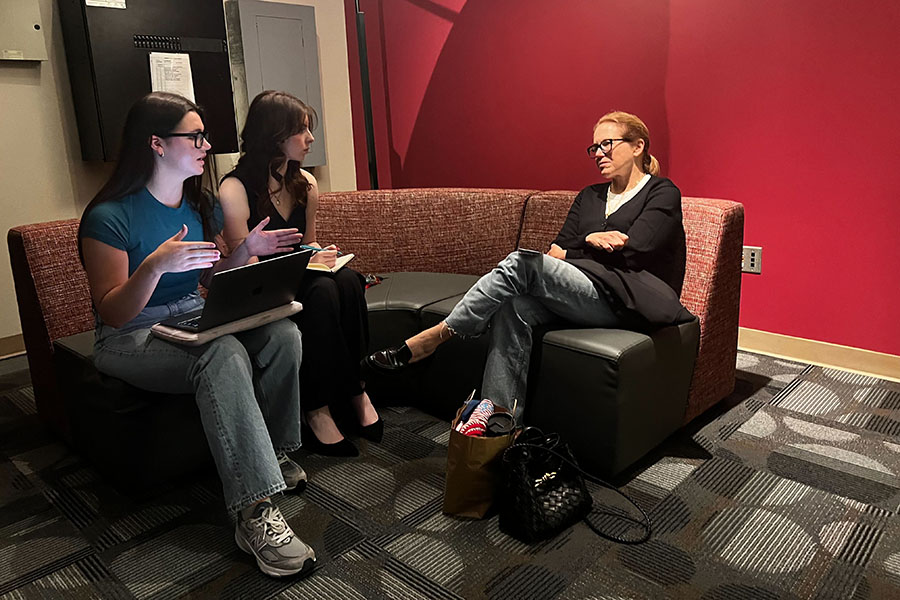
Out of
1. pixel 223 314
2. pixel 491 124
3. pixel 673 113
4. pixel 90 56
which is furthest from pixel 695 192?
pixel 90 56

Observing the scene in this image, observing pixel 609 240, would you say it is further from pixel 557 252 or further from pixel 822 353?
pixel 822 353

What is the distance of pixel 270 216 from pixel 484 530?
3.71 feet

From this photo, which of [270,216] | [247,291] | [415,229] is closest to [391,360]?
[270,216]

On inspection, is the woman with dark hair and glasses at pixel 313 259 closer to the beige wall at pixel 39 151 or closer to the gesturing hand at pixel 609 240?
the gesturing hand at pixel 609 240

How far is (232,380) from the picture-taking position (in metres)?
1.69

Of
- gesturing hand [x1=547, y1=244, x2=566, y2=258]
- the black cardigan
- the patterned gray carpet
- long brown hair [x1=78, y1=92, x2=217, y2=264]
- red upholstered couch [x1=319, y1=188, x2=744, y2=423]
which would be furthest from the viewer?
red upholstered couch [x1=319, y1=188, x2=744, y2=423]

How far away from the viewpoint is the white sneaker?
5.37ft

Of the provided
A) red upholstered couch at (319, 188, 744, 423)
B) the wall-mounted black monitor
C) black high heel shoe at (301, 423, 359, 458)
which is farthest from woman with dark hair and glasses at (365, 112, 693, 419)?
the wall-mounted black monitor

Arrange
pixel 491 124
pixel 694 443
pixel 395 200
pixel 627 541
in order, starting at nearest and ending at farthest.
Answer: pixel 627 541 → pixel 694 443 → pixel 395 200 → pixel 491 124

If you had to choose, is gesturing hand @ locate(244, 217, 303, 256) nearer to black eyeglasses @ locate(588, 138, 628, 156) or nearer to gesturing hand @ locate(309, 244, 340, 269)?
gesturing hand @ locate(309, 244, 340, 269)

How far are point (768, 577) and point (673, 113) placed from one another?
212cm

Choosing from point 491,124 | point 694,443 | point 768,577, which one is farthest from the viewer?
point 491,124

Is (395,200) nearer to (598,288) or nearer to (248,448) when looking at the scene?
(598,288)

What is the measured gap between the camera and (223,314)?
1727 millimetres
